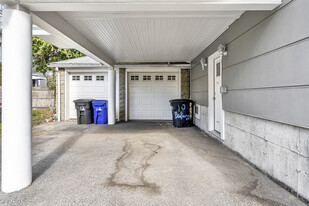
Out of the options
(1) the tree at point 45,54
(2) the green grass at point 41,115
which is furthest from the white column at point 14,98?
(1) the tree at point 45,54

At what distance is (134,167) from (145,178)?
44 cm

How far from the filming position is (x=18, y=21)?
229cm

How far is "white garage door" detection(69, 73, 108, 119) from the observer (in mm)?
8266

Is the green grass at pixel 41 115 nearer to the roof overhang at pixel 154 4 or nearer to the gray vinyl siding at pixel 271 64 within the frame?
the roof overhang at pixel 154 4

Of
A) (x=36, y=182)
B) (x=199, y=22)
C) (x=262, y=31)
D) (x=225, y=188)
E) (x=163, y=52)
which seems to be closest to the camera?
(x=225, y=188)

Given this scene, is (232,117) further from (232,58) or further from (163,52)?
(163,52)

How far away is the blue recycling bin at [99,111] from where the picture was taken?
294 inches

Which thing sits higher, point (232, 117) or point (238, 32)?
point (238, 32)

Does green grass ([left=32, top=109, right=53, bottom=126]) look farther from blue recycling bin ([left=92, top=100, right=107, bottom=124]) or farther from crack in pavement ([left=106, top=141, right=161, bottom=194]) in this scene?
crack in pavement ([left=106, top=141, right=161, bottom=194])

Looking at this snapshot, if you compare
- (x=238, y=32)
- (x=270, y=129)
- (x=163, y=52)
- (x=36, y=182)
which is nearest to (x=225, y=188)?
(x=270, y=129)

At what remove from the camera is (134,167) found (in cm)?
302

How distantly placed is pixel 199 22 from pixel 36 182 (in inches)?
158

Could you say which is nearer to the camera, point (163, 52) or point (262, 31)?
point (262, 31)

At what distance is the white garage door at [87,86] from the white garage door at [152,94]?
1279mm
